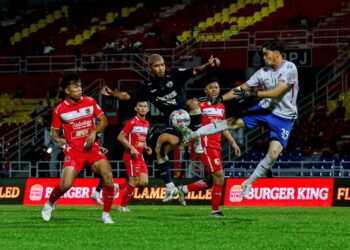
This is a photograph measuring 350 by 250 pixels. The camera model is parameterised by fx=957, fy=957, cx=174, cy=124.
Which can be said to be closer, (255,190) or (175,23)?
(255,190)

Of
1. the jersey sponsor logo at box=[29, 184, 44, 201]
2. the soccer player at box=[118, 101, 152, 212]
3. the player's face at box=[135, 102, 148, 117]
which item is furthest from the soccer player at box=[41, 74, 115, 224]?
the jersey sponsor logo at box=[29, 184, 44, 201]

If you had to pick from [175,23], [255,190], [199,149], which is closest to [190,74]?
[199,149]

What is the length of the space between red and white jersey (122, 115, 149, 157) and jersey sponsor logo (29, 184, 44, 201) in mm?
6078

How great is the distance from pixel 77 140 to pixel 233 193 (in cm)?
1102

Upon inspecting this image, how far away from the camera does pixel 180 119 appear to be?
1691 centimetres

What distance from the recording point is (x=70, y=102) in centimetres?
1686

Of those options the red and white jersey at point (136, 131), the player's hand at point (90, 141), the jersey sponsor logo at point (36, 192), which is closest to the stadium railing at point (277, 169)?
the jersey sponsor logo at point (36, 192)

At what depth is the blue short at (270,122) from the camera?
16.6m

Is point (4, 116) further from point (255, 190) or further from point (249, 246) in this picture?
point (249, 246)

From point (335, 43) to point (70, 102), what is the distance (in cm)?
2323

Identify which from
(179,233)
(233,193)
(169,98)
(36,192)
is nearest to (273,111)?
(169,98)

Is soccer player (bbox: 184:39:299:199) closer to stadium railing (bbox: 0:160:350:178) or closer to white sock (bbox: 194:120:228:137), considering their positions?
white sock (bbox: 194:120:228:137)

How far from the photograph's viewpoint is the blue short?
16.6m

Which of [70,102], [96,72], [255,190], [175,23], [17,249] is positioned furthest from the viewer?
[175,23]
